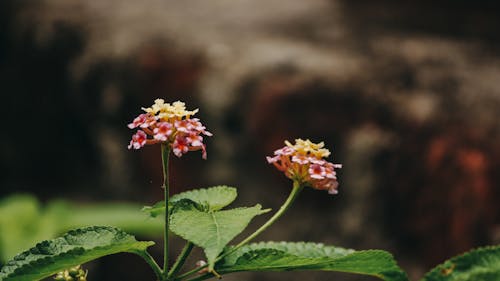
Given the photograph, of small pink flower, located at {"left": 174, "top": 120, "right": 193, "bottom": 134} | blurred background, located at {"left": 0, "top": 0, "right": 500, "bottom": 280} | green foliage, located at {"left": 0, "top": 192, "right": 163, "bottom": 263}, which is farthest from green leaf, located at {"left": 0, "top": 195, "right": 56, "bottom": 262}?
small pink flower, located at {"left": 174, "top": 120, "right": 193, "bottom": 134}

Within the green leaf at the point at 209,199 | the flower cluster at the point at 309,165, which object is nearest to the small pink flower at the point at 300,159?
the flower cluster at the point at 309,165

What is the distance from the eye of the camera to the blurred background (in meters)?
3.92

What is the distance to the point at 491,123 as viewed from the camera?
381 cm

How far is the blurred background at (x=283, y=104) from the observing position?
154 inches

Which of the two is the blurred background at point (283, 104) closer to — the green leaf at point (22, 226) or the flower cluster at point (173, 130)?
the green leaf at point (22, 226)

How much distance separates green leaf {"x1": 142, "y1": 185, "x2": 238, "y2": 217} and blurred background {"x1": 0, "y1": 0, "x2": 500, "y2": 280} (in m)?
2.92

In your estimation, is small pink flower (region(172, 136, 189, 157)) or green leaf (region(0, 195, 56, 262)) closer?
small pink flower (region(172, 136, 189, 157))

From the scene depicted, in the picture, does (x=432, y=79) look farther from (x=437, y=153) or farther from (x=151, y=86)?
(x=151, y=86)

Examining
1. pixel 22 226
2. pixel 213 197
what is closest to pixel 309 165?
pixel 213 197

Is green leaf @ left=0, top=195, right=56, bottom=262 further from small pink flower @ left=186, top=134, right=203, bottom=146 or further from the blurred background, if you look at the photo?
small pink flower @ left=186, top=134, right=203, bottom=146

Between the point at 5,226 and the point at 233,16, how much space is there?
89.6 inches

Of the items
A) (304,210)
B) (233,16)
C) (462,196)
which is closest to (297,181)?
(462,196)

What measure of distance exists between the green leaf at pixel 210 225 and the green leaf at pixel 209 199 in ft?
0.15

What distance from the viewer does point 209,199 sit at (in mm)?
1104
